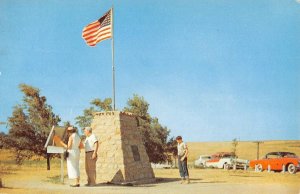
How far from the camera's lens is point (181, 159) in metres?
14.0

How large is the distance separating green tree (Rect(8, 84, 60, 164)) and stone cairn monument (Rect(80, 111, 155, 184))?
10.2 metres

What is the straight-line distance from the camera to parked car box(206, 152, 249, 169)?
92.0ft

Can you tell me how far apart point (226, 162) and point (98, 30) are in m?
16.8

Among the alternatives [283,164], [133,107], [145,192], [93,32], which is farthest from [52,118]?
[145,192]

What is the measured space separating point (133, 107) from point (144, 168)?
14503mm

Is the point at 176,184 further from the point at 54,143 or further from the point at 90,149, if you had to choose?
the point at 54,143

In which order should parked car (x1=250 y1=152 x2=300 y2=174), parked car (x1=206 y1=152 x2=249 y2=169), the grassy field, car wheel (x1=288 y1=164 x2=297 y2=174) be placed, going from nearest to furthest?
1. the grassy field
2. car wheel (x1=288 y1=164 x2=297 y2=174)
3. parked car (x1=250 y1=152 x2=300 y2=174)
4. parked car (x1=206 y1=152 x2=249 y2=169)

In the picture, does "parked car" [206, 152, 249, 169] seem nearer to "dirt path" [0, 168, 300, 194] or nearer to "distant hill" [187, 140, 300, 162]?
"dirt path" [0, 168, 300, 194]

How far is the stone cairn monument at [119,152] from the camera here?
49.4 ft

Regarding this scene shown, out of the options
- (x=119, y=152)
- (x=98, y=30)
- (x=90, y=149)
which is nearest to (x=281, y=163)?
(x=119, y=152)

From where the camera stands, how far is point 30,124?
85.3 ft

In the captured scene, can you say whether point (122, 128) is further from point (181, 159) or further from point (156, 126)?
point (156, 126)

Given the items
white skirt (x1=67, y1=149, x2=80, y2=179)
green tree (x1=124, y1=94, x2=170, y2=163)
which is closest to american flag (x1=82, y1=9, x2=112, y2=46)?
white skirt (x1=67, y1=149, x2=80, y2=179)

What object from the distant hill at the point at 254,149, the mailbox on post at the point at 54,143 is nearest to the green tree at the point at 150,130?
the mailbox on post at the point at 54,143
